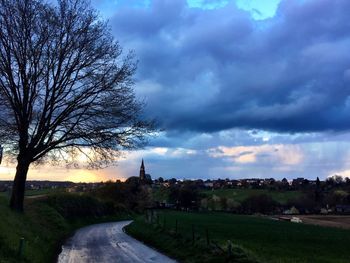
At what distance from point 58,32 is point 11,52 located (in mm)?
3443

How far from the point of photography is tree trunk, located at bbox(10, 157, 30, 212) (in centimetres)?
3541

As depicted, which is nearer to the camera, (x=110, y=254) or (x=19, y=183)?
(x=110, y=254)

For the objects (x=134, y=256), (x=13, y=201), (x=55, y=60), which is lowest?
(x=134, y=256)

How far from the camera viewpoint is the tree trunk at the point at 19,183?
3541 cm

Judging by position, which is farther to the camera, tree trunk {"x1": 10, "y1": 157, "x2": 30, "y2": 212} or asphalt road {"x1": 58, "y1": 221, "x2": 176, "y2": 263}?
tree trunk {"x1": 10, "y1": 157, "x2": 30, "y2": 212}

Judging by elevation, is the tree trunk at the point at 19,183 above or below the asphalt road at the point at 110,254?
above

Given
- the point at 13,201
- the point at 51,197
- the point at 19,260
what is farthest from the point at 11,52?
the point at 51,197

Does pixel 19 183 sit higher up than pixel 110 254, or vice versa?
pixel 19 183

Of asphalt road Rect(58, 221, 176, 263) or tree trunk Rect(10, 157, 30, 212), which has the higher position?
tree trunk Rect(10, 157, 30, 212)

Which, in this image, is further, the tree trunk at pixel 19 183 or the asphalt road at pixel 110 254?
the tree trunk at pixel 19 183

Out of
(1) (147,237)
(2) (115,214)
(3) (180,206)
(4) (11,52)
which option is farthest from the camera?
(3) (180,206)

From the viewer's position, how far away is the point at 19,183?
3600 cm

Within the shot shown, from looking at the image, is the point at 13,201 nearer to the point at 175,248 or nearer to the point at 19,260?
the point at 175,248

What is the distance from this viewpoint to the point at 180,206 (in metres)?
189
